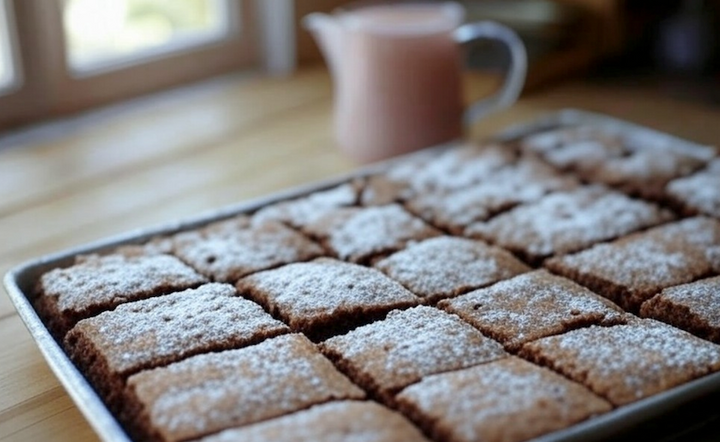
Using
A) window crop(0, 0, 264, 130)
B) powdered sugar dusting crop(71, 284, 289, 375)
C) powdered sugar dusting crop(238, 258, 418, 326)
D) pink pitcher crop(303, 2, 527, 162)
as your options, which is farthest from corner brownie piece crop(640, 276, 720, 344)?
window crop(0, 0, 264, 130)

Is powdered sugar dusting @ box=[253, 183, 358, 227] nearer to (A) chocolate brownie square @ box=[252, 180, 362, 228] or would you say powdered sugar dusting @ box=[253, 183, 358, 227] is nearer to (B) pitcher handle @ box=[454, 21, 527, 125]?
(A) chocolate brownie square @ box=[252, 180, 362, 228]

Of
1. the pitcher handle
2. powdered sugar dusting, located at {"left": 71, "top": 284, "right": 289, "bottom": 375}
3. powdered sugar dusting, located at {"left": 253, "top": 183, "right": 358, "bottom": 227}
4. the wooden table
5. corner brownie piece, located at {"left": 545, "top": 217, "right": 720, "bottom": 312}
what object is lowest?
the wooden table

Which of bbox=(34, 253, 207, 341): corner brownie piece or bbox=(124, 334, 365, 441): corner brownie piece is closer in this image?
bbox=(124, 334, 365, 441): corner brownie piece

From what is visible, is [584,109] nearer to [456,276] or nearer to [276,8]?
[276,8]

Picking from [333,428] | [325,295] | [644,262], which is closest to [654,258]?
[644,262]

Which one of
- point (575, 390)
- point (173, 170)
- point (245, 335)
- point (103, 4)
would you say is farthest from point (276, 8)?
point (575, 390)

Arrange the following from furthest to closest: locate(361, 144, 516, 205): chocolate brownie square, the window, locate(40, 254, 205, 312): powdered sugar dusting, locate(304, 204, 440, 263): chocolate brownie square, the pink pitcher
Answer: the window, the pink pitcher, locate(361, 144, 516, 205): chocolate brownie square, locate(304, 204, 440, 263): chocolate brownie square, locate(40, 254, 205, 312): powdered sugar dusting
